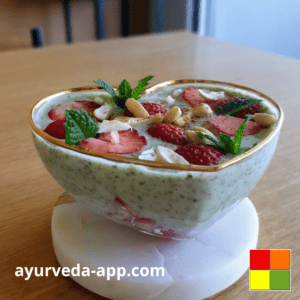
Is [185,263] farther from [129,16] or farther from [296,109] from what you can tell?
[129,16]

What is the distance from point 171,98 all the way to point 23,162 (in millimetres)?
325

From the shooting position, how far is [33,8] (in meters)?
3.25

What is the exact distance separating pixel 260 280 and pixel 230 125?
0.20 meters

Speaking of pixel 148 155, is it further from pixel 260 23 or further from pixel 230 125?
pixel 260 23

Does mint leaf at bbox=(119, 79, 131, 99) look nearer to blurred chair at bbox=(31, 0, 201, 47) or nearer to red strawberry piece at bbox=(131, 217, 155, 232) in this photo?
red strawberry piece at bbox=(131, 217, 155, 232)

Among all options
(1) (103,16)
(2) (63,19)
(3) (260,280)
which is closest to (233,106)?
(3) (260,280)

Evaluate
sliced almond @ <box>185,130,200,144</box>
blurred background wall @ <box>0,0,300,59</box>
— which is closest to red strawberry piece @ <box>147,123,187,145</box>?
sliced almond @ <box>185,130,200,144</box>

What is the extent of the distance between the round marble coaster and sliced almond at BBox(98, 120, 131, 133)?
0.14 meters

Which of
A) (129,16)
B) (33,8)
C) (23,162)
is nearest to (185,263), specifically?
(23,162)

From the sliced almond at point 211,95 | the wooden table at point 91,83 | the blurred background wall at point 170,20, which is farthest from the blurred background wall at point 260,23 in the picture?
Answer: the sliced almond at point 211,95

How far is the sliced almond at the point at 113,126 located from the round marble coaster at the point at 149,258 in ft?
0.46

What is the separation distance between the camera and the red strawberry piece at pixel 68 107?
50cm

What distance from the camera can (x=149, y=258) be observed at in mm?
456

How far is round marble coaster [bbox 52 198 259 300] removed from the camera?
436 millimetres
